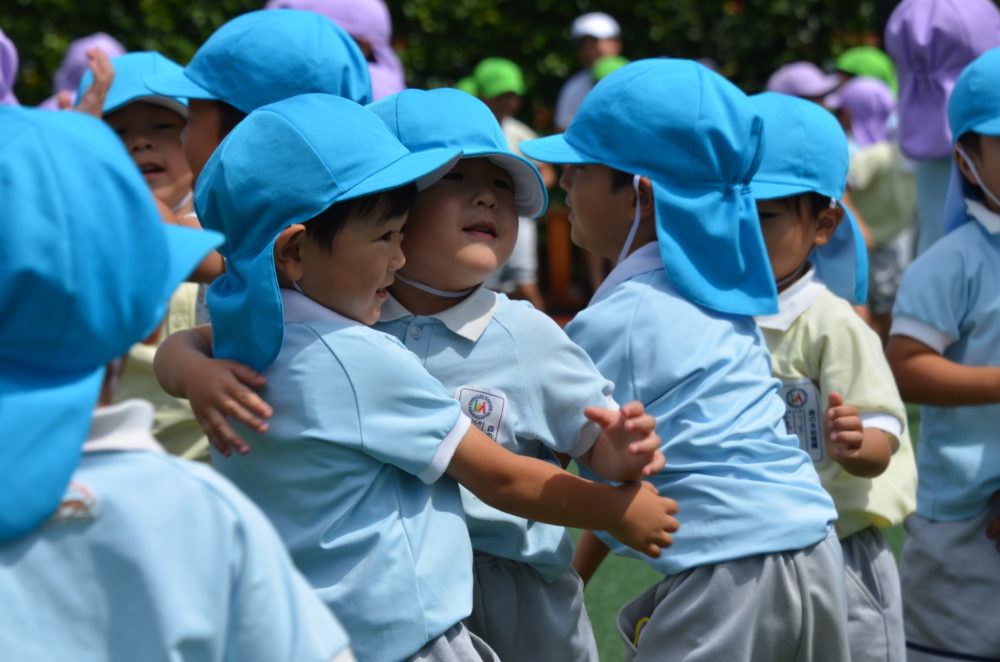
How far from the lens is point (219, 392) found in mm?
2354

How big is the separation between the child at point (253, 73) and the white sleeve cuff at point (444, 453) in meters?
1.45

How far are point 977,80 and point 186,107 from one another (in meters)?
2.28

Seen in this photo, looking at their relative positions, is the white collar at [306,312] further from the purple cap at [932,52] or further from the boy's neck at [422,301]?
the purple cap at [932,52]

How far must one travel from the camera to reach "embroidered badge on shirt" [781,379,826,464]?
11.0 feet

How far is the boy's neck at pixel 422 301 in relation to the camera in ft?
9.11

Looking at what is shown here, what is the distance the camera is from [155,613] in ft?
5.29

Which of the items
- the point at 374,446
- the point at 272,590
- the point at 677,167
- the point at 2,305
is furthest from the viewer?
the point at 677,167

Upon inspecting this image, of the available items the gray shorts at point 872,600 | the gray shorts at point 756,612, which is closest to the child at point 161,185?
the gray shorts at point 756,612

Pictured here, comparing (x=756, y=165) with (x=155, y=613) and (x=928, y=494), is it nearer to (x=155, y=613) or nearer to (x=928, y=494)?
(x=928, y=494)

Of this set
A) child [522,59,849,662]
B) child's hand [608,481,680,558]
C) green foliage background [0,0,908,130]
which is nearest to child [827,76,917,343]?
green foliage background [0,0,908,130]

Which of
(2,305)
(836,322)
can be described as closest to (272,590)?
(2,305)

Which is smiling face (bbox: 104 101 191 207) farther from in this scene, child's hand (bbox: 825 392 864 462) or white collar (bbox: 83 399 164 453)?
white collar (bbox: 83 399 164 453)

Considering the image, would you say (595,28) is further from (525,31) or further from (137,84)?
(137,84)

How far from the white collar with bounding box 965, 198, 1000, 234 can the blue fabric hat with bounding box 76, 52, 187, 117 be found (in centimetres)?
227
